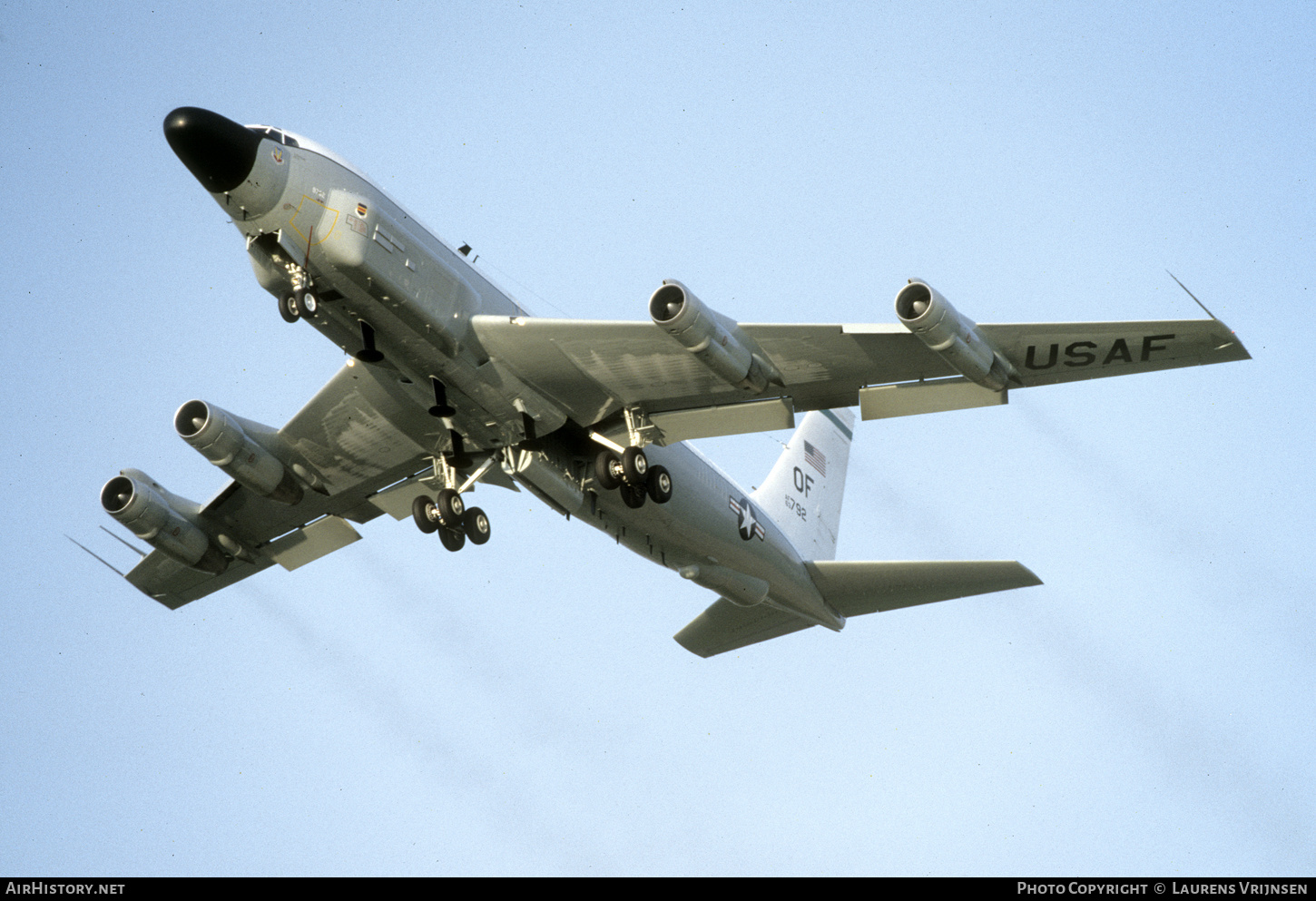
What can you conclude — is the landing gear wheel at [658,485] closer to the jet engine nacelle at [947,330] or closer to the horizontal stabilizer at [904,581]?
the horizontal stabilizer at [904,581]

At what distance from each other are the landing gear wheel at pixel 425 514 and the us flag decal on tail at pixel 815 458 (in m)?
13.2

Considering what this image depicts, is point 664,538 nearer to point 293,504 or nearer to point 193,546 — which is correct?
point 293,504

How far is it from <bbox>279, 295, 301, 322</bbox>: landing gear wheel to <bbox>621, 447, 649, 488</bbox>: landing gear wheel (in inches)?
269

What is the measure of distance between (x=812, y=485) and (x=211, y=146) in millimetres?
19658

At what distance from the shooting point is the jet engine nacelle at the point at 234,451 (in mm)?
29891

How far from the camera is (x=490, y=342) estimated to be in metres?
27.7

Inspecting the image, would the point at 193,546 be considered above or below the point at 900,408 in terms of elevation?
below

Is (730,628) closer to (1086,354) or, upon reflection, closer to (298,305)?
(1086,354)

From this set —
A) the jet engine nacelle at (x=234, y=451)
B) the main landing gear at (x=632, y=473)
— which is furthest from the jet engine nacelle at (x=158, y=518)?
the main landing gear at (x=632, y=473)

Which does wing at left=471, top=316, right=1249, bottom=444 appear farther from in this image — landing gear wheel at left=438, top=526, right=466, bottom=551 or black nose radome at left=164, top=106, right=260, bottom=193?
black nose radome at left=164, top=106, right=260, bottom=193

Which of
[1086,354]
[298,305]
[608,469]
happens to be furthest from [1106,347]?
[298,305]

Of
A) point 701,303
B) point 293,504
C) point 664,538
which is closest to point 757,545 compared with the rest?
point 664,538

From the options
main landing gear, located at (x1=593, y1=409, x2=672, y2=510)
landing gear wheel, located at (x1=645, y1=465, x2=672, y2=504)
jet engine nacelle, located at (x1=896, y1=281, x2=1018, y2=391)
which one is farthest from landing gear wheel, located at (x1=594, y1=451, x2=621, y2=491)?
jet engine nacelle, located at (x1=896, y1=281, x2=1018, y2=391)

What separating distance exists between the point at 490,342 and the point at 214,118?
6.27 m
